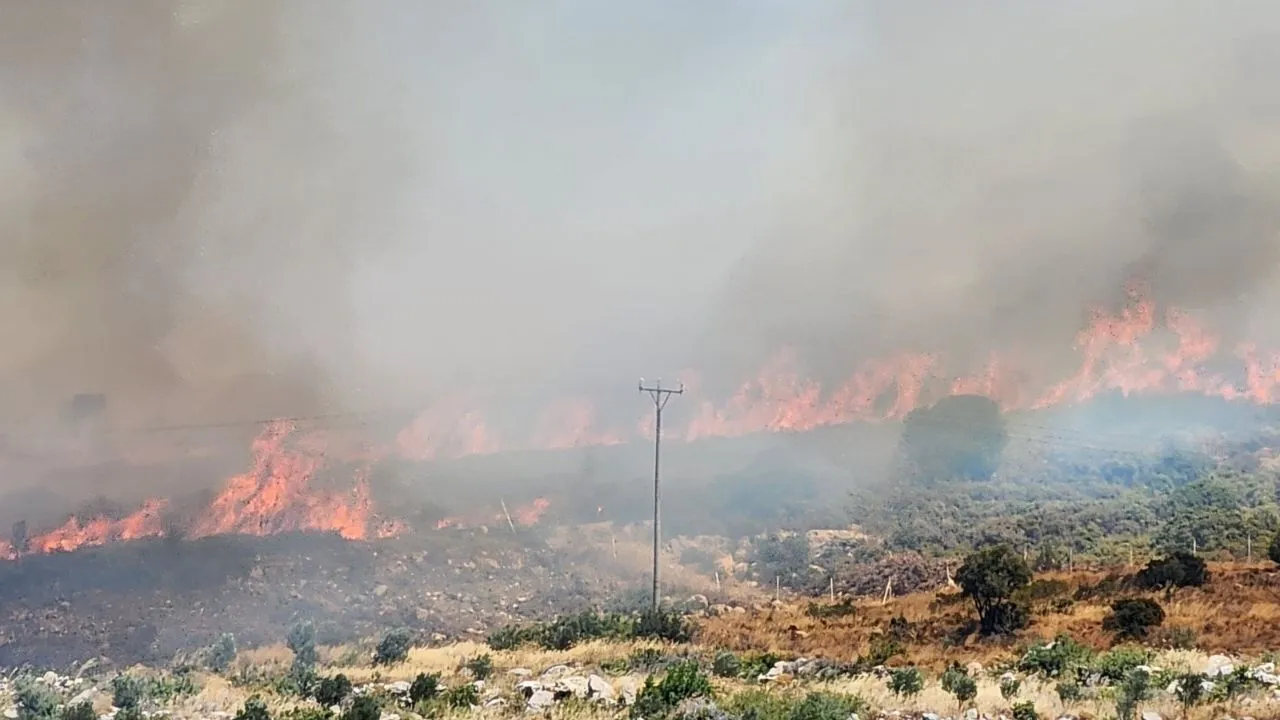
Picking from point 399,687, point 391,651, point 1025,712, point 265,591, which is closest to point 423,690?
point 399,687

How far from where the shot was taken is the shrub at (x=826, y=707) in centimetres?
1784

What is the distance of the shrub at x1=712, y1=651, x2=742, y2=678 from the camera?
24.6 metres

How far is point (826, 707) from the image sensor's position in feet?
59.9

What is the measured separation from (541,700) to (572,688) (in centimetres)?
92

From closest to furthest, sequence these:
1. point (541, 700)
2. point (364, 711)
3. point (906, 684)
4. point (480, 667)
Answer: point (364, 711)
point (541, 700)
point (906, 684)
point (480, 667)

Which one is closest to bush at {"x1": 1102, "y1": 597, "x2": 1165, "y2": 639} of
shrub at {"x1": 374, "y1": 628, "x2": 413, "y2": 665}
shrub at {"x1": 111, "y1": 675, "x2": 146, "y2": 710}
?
shrub at {"x1": 374, "y1": 628, "x2": 413, "y2": 665}

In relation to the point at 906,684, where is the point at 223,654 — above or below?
below

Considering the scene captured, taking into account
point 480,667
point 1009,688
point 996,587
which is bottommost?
point 480,667

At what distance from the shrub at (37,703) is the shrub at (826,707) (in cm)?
1557

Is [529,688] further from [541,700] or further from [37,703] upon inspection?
[37,703]

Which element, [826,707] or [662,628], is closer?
[826,707]

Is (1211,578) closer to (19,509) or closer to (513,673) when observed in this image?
(513,673)

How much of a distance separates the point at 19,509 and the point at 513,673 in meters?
42.8

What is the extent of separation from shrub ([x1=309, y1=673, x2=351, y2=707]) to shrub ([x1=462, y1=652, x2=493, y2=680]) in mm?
3531
